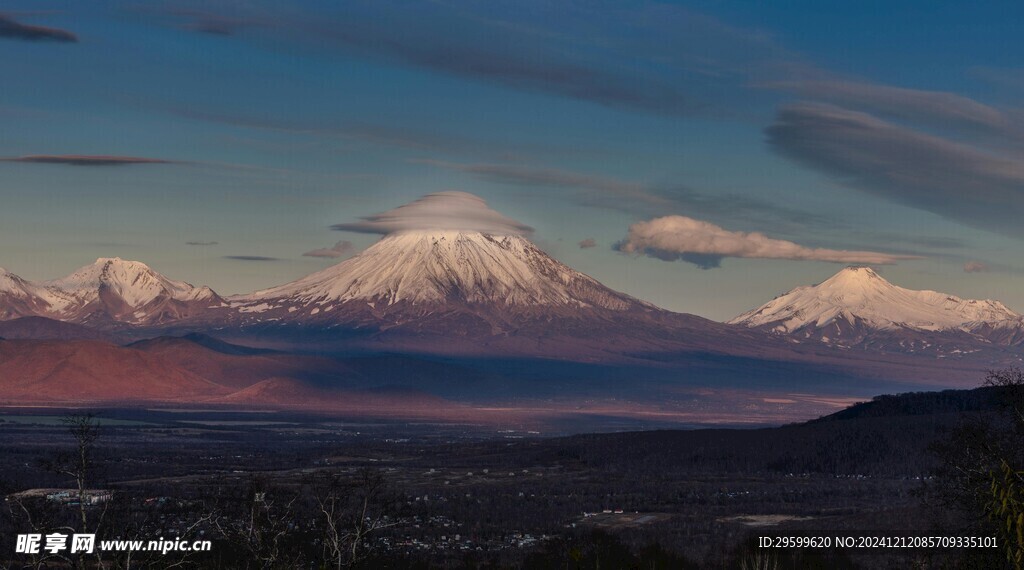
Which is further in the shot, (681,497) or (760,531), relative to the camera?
A: (681,497)

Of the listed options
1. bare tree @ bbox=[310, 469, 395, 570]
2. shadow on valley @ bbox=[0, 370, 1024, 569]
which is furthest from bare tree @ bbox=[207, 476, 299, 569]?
bare tree @ bbox=[310, 469, 395, 570]

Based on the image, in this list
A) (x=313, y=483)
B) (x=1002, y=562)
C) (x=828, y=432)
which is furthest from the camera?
(x=828, y=432)

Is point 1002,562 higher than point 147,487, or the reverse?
point 1002,562

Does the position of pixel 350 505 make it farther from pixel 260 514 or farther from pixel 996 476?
pixel 996 476

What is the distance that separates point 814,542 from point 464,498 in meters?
31.0

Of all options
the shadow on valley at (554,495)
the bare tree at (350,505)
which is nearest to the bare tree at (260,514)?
the shadow on valley at (554,495)

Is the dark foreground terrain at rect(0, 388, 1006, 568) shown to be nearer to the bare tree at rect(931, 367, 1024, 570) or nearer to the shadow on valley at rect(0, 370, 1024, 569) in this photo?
the shadow on valley at rect(0, 370, 1024, 569)

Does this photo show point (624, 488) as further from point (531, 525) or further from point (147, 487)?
point (147, 487)

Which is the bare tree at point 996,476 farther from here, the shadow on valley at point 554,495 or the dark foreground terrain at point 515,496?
the dark foreground terrain at point 515,496

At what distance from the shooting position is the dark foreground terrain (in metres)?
47.7

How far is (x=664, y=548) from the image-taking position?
2159 inches

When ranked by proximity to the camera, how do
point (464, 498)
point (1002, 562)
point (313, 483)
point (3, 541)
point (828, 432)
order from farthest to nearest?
point (828, 432)
point (313, 483)
point (464, 498)
point (3, 541)
point (1002, 562)

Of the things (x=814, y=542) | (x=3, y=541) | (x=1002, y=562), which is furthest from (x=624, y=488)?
(x=1002, y=562)

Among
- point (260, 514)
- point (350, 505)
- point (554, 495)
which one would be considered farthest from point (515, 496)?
point (260, 514)
